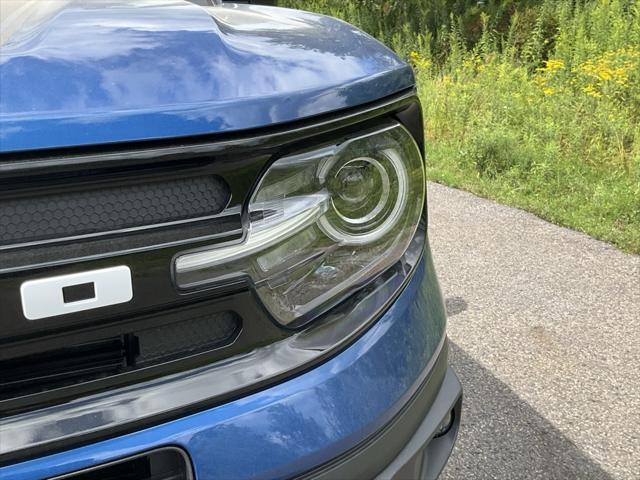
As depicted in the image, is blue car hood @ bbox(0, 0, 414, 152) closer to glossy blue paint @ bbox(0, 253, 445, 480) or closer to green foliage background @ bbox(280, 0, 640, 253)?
glossy blue paint @ bbox(0, 253, 445, 480)

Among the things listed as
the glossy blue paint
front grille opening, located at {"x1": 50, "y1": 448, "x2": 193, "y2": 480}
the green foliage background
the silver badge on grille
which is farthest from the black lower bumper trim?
the green foliage background

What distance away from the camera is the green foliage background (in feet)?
16.4

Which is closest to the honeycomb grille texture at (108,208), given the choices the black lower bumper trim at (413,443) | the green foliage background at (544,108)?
the black lower bumper trim at (413,443)

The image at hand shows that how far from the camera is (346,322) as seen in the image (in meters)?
1.15

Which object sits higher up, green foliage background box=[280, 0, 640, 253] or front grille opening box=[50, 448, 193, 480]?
front grille opening box=[50, 448, 193, 480]

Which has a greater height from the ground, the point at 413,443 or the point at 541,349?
the point at 413,443

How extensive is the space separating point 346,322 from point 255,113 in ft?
1.43

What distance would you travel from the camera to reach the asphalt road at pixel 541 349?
239 cm

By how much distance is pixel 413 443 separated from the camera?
1270 mm

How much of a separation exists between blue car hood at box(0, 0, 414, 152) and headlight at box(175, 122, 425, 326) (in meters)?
0.11

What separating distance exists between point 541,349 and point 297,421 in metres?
2.34

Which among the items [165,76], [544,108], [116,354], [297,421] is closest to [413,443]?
[297,421]

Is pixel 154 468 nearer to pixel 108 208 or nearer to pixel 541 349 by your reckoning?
pixel 108 208

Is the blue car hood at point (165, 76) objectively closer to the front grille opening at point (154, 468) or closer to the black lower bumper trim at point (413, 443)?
the front grille opening at point (154, 468)
